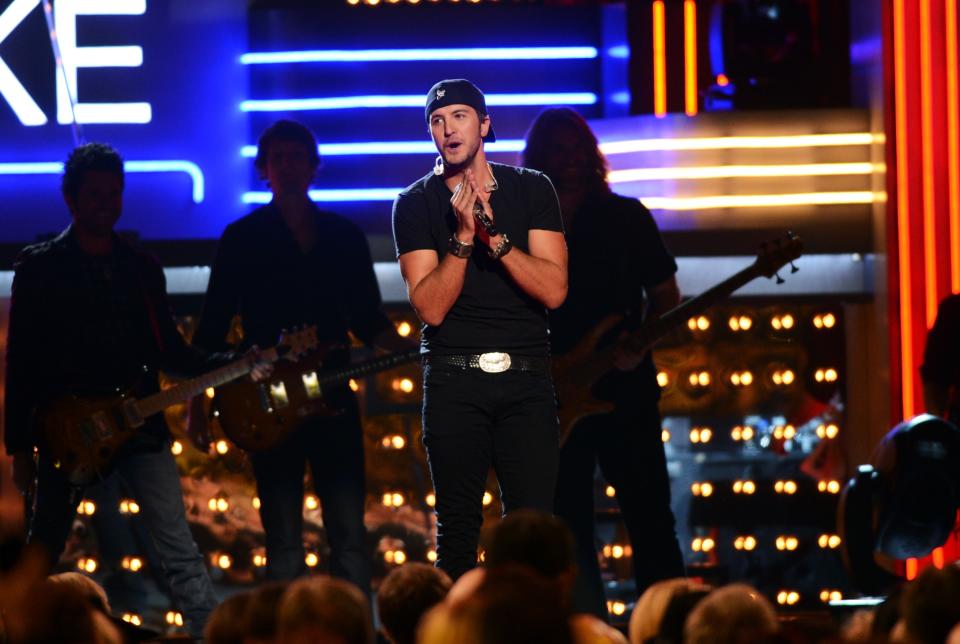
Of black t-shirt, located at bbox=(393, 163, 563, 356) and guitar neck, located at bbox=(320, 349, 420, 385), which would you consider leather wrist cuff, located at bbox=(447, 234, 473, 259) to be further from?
guitar neck, located at bbox=(320, 349, 420, 385)

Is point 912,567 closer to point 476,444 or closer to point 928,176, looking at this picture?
point 928,176

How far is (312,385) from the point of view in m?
6.83

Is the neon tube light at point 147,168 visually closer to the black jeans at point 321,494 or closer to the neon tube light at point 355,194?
the neon tube light at point 355,194

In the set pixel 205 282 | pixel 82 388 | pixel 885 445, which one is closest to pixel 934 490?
pixel 885 445

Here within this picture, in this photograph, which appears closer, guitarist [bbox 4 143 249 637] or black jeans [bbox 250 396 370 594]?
guitarist [bbox 4 143 249 637]

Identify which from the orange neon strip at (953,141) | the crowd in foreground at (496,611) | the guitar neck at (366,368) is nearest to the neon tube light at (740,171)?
the orange neon strip at (953,141)

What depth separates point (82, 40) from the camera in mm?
9062

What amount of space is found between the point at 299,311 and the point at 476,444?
2196mm

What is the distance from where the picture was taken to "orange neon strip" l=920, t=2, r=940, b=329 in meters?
7.77

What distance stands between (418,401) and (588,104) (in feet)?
6.30

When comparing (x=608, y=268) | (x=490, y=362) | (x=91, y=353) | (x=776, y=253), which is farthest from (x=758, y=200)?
(x=490, y=362)

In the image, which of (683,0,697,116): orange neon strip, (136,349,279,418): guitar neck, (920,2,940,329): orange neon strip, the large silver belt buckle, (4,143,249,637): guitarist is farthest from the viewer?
(683,0,697,116): orange neon strip

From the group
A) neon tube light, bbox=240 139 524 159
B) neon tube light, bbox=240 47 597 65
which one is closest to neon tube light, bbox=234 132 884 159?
neon tube light, bbox=240 139 524 159

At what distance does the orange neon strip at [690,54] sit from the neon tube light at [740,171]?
0.37 m
